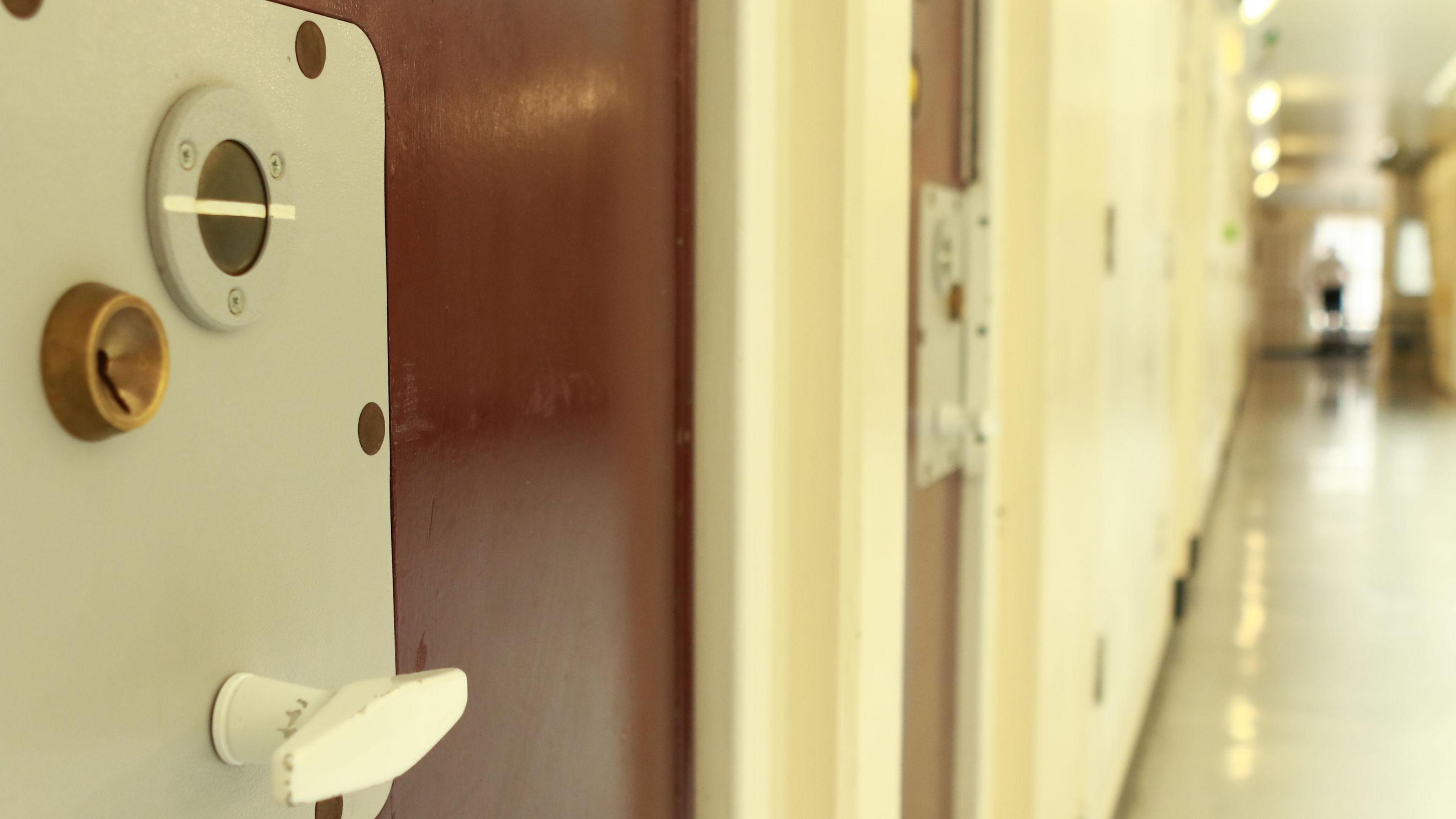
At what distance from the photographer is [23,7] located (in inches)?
12.5

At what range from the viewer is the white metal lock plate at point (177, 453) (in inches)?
12.7

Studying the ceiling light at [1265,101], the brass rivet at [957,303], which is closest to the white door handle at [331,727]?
the brass rivet at [957,303]

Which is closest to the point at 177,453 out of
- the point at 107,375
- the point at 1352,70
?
the point at 107,375

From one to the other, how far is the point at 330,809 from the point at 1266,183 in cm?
1850

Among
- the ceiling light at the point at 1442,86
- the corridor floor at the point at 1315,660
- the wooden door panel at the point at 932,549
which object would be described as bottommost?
the corridor floor at the point at 1315,660

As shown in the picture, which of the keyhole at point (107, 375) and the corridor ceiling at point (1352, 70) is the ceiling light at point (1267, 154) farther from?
the keyhole at point (107, 375)

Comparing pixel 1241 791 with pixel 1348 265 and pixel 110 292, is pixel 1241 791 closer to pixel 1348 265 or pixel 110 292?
pixel 110 292

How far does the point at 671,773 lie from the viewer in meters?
0.81

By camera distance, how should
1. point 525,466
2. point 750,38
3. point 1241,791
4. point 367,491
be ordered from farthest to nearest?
point 1241,791 < point 750,38 < point 525,466 < point 367,491

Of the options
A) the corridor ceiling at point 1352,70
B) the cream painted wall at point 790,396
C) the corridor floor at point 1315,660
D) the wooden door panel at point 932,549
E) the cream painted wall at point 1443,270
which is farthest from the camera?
the cream painted wall at point 1443,270

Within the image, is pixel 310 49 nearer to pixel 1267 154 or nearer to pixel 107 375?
pixel 107 375

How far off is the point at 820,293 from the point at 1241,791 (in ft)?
7.85

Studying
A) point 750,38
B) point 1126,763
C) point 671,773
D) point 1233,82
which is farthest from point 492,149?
point 1233,82

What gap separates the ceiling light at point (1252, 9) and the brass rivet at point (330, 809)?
19.5 ft
